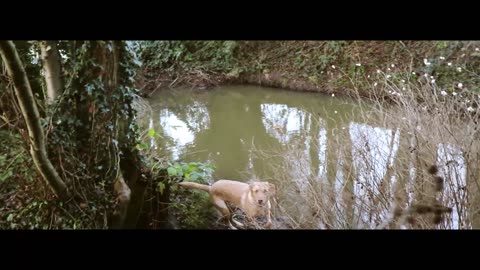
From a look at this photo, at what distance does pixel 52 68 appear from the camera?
2.41m

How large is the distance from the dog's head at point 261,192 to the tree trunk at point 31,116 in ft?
4.59

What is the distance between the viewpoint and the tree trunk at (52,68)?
2.38 meters

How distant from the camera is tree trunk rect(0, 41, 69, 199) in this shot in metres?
1.84

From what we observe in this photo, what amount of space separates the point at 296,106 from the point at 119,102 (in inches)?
187

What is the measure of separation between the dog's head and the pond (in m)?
0.18

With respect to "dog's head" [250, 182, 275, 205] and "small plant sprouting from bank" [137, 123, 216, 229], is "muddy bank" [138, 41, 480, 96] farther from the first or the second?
"small plant sprouting from bank" [137, 123, 216, 229]

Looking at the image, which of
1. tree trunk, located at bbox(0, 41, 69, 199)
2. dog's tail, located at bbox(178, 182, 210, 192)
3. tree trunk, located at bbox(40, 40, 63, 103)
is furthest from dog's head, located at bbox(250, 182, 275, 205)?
tree trunk, located at bbox(40, 40, 63, 103)

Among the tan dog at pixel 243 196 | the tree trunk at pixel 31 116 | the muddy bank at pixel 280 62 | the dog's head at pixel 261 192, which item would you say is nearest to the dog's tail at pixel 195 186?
the tan dog at pixel 243 196

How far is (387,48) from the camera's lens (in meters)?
7.66

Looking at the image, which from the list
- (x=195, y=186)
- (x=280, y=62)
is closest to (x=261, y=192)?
(x=195, y=186)

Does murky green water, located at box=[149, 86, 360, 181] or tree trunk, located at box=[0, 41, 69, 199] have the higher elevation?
murky green water, located at box=[149, 86, 360, 181]

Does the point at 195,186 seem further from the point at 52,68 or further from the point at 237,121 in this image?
the point at 237,121
